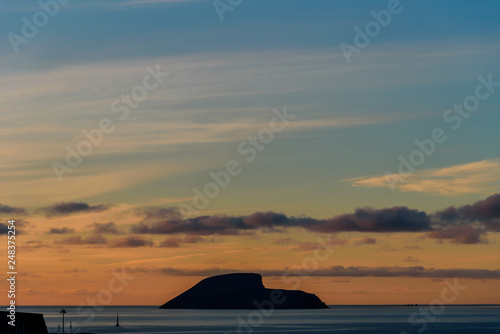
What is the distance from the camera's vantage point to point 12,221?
252 ft

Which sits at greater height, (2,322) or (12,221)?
(12,221)

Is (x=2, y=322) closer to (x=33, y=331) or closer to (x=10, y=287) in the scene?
(x=33, y=331)

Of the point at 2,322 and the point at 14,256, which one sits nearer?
the point at 14,256

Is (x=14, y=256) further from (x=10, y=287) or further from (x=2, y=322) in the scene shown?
(x=2, y=322)

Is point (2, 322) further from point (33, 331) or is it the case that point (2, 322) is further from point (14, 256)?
point (14, 256)

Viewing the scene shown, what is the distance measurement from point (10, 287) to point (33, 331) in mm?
33297

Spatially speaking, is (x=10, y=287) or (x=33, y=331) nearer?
(x=10, y=287)

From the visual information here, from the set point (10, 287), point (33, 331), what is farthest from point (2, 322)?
point (10, 287)

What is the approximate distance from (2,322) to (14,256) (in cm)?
3021

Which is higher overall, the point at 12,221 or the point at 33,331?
the point at 12,221

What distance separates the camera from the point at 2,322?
334ft

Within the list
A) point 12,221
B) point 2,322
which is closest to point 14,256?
point 12,221

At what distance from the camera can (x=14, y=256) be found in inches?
2965

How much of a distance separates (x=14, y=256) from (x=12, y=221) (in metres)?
3.57
